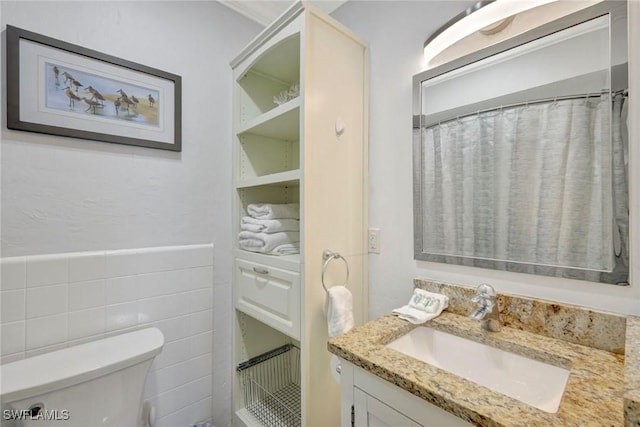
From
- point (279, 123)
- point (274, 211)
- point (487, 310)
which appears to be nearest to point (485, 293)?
point (487, 310)

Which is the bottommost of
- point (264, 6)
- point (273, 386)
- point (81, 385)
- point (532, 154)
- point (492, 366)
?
point (273, 386)

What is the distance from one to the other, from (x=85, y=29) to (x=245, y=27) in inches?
29.9

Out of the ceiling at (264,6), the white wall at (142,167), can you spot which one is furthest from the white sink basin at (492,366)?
the ceiling at (264,6)

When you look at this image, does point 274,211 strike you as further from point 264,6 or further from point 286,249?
point 264,6

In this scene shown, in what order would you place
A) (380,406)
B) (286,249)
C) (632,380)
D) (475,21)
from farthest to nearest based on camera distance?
1. (286,249)
2. (475,21)
3. (380,406)
4. (632,380)

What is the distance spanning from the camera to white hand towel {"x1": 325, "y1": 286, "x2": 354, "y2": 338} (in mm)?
1052

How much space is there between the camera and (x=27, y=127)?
3.38 ft

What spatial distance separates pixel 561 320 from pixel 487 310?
0.64 feet

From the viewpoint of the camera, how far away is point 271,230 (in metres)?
1.33

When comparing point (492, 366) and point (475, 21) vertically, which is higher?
point (475, 21)

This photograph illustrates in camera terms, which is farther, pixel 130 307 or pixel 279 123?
pixel 279 123

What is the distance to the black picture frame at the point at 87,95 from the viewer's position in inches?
40.3

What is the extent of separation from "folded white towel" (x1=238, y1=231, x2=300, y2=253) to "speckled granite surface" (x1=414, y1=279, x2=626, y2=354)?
0.76m

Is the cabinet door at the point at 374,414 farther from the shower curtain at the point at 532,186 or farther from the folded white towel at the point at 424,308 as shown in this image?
the shower curtain at the point at 532,186
